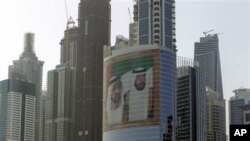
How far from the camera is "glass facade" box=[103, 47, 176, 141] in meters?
156

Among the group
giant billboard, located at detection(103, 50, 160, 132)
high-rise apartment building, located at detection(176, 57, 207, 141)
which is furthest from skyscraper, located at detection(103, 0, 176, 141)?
high-rise apartment building, located at detection(176, 57, 207, 141)

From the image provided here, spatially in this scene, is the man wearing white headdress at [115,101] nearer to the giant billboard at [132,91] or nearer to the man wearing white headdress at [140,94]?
the giant billboard at [132,91]

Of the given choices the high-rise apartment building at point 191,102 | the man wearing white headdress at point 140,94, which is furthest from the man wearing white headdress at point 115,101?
the high-rise apartment building at point 191,102

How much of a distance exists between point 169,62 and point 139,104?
45.2ft

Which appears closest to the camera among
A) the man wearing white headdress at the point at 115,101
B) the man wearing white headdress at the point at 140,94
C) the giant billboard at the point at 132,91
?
the giant billboard at the point at 132,91

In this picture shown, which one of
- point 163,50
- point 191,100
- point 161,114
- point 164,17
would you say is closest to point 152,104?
point 161,114

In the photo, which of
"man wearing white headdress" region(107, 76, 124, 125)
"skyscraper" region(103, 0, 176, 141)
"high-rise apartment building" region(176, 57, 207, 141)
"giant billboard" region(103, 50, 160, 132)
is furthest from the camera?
"high-rise apartment building" region(176, 57, 207, 141)

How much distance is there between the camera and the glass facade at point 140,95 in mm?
156087

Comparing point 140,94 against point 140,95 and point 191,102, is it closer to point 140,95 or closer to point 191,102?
point 140,95

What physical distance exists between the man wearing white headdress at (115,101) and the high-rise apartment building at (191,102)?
22.9 m

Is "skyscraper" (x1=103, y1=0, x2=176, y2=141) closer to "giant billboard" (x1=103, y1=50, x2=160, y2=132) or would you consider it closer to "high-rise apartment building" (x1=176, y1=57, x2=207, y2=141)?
"giant billboard" (x1=103, y1=50, x2=160, y2=132)

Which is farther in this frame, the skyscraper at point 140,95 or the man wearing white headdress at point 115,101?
the man wearing white headdress at point 115,101

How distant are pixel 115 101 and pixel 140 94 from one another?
23.2 feet

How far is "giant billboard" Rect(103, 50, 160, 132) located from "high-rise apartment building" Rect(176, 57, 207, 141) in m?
21.9
